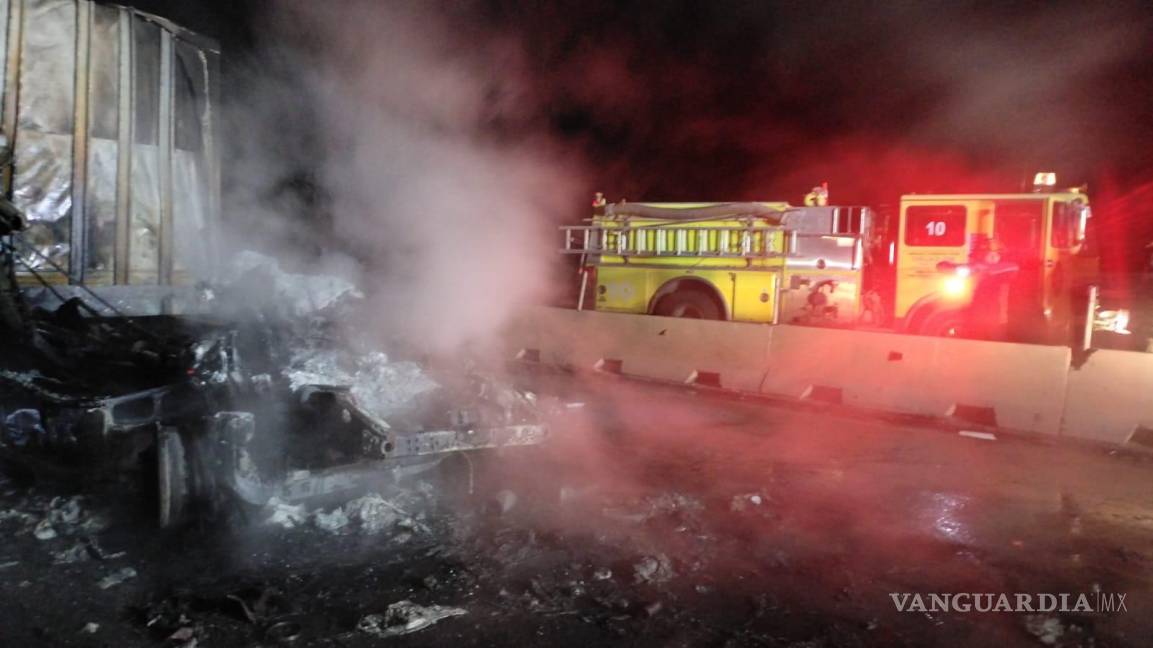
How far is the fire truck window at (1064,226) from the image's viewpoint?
27.3 ft

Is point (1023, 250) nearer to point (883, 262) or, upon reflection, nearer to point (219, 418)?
point (883, 262)

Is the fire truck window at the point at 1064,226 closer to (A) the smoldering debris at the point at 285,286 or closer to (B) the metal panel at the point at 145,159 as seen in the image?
(A) the smoldering debris at the point at 285,286

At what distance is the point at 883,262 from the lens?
30.5 ft

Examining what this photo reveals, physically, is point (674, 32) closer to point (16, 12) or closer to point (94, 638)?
point (16, 12)

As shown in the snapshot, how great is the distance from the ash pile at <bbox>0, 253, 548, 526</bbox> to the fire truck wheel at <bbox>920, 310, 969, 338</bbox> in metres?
5.64

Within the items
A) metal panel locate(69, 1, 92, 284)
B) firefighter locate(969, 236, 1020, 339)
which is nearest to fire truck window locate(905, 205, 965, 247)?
firefighter locate(969, 236, 1020, 339)

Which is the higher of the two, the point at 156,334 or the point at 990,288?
the point at 990,288

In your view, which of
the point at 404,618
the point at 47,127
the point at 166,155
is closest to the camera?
the point at 404,618

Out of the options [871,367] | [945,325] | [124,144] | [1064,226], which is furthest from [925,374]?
[124,144]

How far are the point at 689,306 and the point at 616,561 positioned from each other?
6296 millimetres

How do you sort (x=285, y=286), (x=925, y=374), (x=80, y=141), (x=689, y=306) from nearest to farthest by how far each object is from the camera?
1. (x=80, y=141)
2. (x=925, y=374)
3. (x=285, y=286)
4. (x=689, y=306)

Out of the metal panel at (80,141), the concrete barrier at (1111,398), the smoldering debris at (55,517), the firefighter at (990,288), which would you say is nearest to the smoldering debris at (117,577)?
the smoldering debris at (55,517)

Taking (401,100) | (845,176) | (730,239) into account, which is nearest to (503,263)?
Answer: (401,100)

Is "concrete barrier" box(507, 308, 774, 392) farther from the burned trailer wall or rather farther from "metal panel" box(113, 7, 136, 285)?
"metal panel" box(113, 7, 136, 285)
